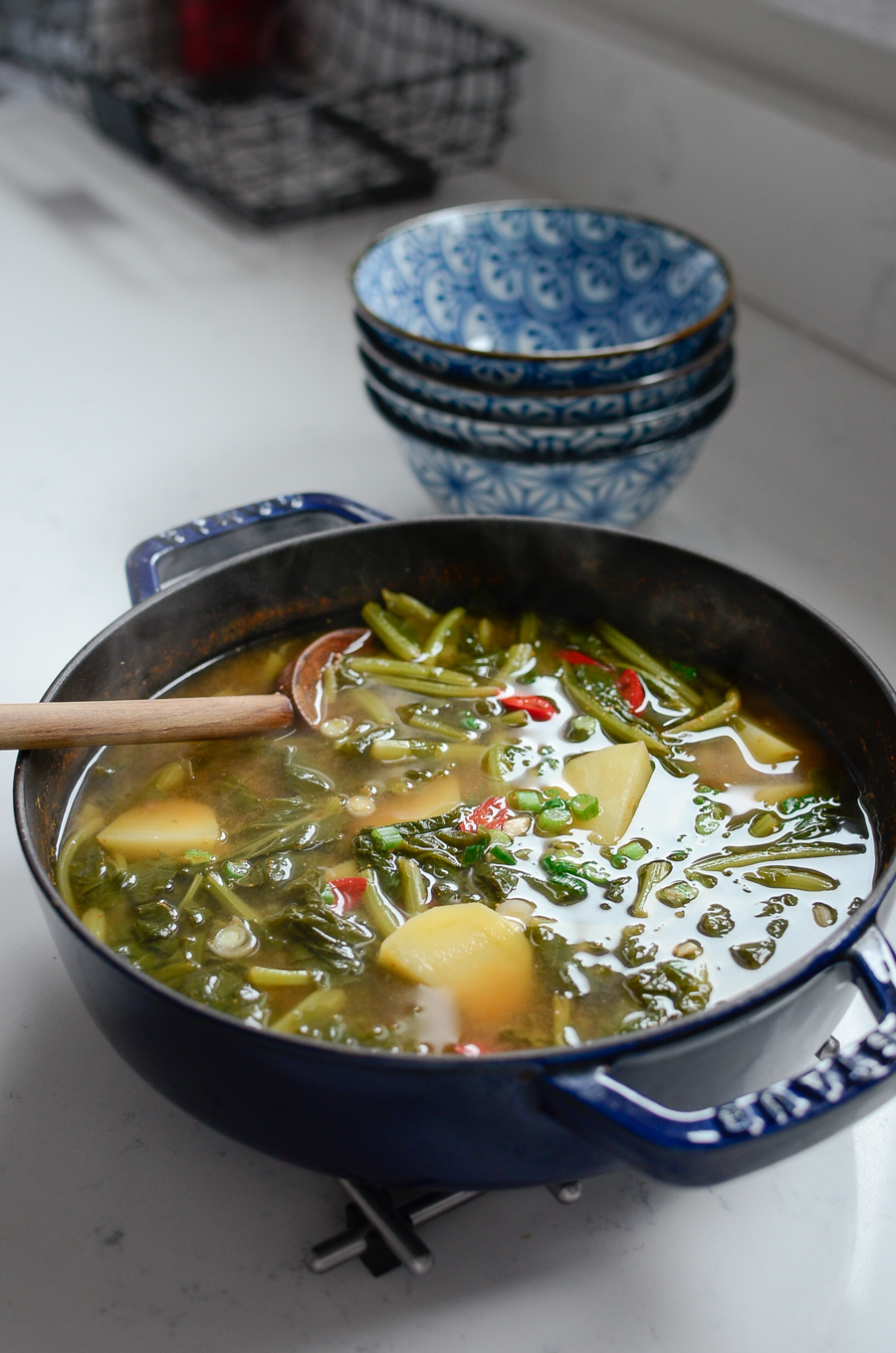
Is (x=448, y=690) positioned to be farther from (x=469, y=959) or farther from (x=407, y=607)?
(x=469, y=959)

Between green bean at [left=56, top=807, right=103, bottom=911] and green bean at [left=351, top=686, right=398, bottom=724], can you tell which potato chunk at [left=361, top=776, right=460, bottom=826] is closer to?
green bean at [left=351, top=686, right=398, bottom=724]

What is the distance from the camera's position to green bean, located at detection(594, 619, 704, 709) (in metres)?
1.33

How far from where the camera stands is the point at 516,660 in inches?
54.4

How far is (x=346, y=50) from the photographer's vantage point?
323cm

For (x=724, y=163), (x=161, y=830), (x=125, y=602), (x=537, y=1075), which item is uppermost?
(x=724, y=163)

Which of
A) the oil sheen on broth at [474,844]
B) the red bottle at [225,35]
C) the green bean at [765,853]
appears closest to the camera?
the oil sheen on broth at [474,844]

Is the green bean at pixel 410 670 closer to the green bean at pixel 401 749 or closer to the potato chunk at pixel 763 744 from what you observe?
the green bean at pixel 401 749

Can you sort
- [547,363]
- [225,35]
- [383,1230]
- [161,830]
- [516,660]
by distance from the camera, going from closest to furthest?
1. [383,1230]
2. [161,830]
3. [516,660]
4. [547,363]
5. [225,35]

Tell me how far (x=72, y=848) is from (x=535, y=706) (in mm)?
491

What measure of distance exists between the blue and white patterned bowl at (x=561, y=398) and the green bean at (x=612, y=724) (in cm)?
37

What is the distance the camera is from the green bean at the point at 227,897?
3.53ft

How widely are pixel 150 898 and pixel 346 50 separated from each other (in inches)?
Result: 110

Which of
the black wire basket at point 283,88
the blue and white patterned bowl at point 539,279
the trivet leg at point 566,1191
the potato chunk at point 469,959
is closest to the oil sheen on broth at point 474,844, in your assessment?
the potato chunk at point 469,959

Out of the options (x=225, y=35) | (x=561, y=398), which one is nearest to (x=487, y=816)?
(x=561, y=398)
